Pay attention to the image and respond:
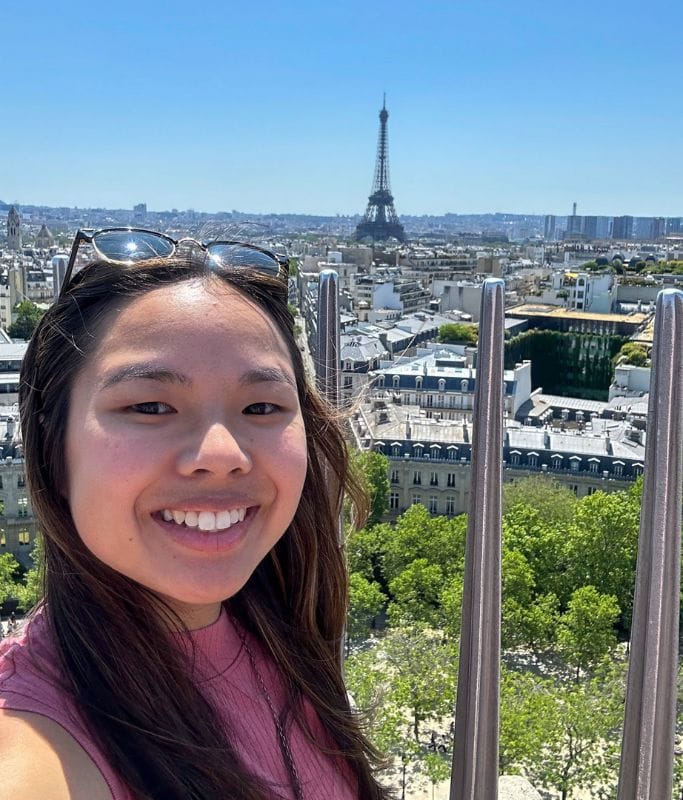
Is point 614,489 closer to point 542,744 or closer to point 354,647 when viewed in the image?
point 354,647

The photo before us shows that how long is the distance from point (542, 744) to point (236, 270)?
39.0ft

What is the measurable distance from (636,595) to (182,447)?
3.36 metres

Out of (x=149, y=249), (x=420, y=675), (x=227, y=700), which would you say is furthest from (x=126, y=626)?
(x=420, y=675)

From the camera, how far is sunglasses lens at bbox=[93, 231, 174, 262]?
5.84 ft

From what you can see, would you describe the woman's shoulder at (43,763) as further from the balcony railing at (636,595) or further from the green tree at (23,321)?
the green tree at (23,321)

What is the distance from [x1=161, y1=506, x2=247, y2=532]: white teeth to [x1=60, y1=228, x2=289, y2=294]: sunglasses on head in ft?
1.81

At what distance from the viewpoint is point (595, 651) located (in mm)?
14828

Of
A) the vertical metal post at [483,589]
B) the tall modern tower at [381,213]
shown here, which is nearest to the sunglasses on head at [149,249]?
the vertical metal post at [483,589]

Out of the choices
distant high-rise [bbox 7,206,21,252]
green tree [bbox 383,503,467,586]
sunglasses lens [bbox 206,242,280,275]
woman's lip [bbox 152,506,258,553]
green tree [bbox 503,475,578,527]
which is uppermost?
distant high-rise [bbox 7,206,21,252]

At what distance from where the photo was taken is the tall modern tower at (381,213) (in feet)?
374

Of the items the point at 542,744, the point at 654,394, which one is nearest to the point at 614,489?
the point at 542,744

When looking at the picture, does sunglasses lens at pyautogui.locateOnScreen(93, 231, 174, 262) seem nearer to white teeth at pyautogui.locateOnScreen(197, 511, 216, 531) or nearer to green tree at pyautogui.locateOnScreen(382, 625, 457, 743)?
white teeth at pyautogui.locateOnScreen(197, 511, 216, 531)

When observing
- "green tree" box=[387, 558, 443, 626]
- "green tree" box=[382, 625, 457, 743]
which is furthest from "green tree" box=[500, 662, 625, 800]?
"green tree" box=[387, 558, 443, 626]

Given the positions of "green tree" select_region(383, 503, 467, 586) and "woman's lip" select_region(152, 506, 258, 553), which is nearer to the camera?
"woman's lip" select_region(152, 506, 258, 553)
